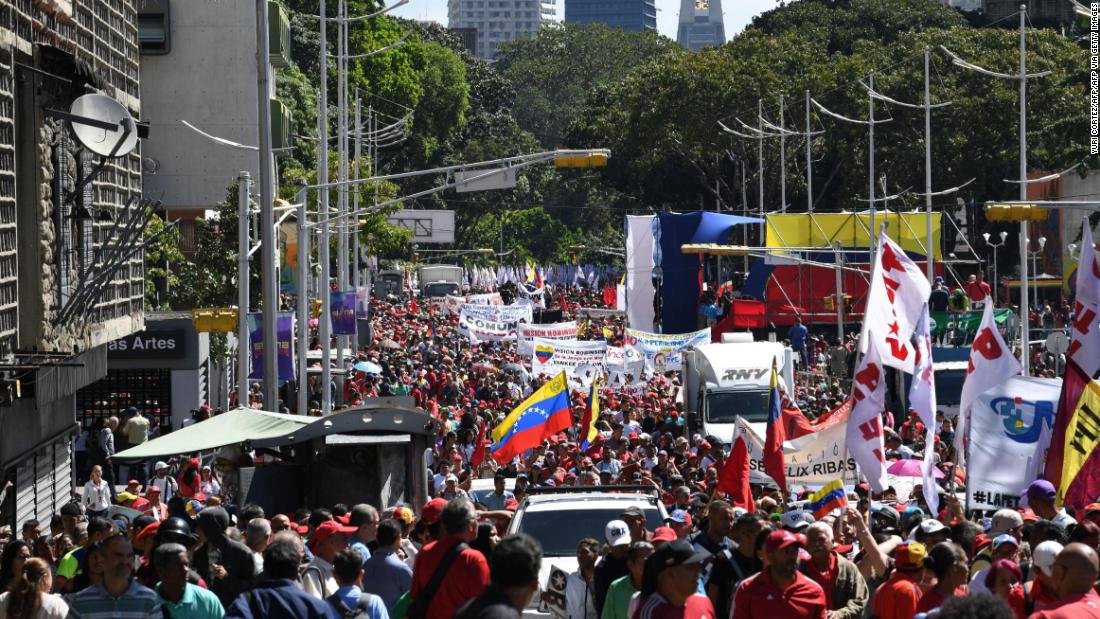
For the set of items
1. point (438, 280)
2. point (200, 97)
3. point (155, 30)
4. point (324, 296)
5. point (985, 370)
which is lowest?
point (438, 280)

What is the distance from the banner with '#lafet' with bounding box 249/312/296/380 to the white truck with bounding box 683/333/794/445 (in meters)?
6.62

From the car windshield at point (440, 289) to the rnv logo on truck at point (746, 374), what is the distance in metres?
78.9

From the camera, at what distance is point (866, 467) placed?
584 inches

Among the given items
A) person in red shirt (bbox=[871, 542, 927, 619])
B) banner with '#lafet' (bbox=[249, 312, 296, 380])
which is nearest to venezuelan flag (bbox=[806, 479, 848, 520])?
person in red shirt (bbox=[871, 542, 927, 619])

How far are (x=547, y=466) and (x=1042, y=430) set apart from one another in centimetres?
729

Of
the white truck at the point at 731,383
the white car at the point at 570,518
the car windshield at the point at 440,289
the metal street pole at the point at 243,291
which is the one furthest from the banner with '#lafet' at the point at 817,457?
the car windshield at the point at 440,289

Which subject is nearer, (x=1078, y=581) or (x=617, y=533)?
(x=1078, y=581)

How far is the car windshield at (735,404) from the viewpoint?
27.5 metres

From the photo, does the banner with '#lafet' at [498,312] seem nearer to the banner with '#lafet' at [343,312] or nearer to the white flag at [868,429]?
the banner with '#lafet' at [343,312]

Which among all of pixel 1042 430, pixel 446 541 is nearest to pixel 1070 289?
pixel 1042 430

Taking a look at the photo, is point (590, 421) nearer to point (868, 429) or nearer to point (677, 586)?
point (868, 429)

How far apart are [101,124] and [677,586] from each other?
11429 mm

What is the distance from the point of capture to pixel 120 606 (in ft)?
26.3

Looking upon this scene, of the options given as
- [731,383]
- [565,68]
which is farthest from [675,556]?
[565,68]
